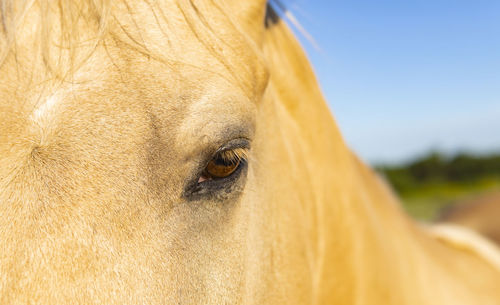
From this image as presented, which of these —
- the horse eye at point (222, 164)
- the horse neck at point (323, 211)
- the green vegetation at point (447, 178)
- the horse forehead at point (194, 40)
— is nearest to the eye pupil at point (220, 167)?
the horse eye at point (222, 164)

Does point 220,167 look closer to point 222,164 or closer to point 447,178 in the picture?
point 222,164

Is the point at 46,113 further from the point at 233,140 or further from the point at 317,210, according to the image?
the point at 317,210

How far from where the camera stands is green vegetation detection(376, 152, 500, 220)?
1287cm

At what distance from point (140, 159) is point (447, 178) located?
14.6 meters

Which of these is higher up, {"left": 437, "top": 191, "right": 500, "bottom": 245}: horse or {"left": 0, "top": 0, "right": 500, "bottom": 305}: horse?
{"left": 437, "top": 191, "right": 500, "bottom": 245}: horse

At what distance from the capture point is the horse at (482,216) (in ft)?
12.2

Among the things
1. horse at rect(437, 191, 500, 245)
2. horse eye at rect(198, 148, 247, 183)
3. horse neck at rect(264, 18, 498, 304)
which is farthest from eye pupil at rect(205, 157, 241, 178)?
horse at rect(437, 191, 500, 245)

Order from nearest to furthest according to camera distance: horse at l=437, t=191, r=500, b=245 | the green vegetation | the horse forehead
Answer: the horse forehead → horse at l=437, t=191, r=500, b=245 → the green vegetation

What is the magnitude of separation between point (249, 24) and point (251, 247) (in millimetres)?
604

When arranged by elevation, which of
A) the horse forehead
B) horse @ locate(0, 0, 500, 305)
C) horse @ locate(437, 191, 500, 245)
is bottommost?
horse @ locate(0, 0, 500, 305)

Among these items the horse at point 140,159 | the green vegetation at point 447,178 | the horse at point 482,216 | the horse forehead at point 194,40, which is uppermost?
the green vegetation at point 447,178

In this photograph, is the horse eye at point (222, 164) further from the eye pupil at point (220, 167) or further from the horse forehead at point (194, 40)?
the horse forehead at point (194, 40)

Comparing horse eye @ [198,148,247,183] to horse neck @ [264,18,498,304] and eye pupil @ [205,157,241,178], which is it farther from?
horse neck @ [264,18,498,304]

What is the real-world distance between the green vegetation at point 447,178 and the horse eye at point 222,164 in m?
12.2
